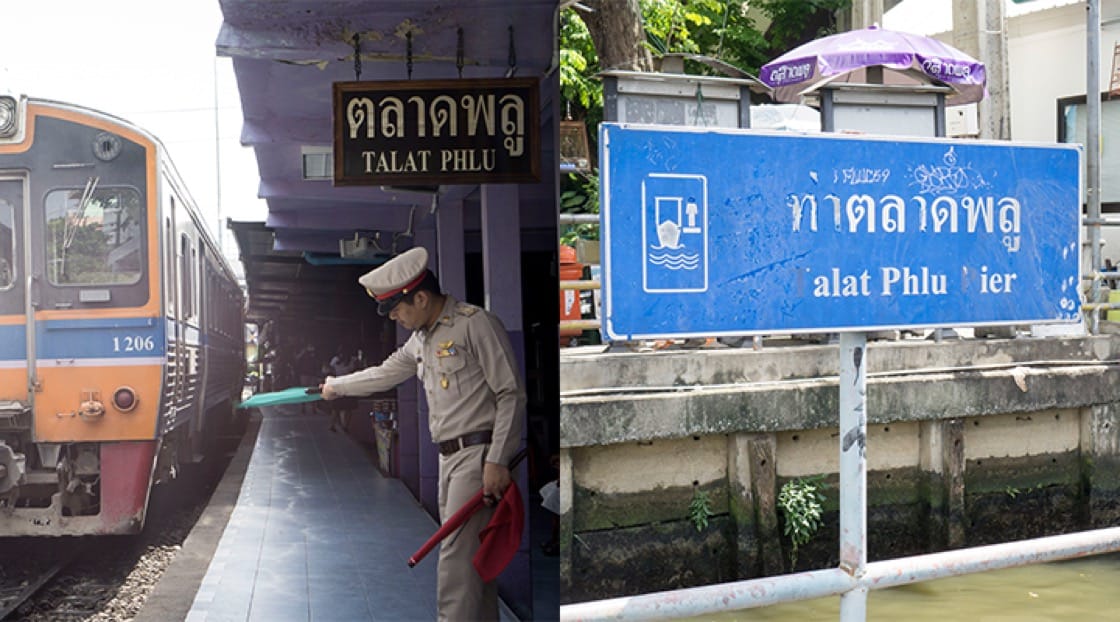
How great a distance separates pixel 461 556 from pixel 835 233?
1.29 metres

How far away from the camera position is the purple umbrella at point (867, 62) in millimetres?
7555

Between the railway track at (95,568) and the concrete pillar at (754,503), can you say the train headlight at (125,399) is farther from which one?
the concrete pillar at (754,503)

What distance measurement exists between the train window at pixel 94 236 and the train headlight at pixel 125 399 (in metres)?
0.14

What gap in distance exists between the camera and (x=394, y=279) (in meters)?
1.63

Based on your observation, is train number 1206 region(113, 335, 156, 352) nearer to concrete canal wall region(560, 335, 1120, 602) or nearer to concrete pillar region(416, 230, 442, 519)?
concrete pillar region(416, 230, 442, 519)

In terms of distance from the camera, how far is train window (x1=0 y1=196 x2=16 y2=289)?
4.75 feet

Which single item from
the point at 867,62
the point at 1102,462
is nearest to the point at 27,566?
the point at 867,62

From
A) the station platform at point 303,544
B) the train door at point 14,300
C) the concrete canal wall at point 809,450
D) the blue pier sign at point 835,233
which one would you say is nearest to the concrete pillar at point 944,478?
the concrete canal wall at point 809,450

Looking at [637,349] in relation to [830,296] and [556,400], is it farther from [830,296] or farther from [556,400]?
[556,400]

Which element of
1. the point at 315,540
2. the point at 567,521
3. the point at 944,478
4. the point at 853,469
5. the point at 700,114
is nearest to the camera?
the point at 315,540

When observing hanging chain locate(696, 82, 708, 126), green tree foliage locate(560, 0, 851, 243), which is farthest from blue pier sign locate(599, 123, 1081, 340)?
hanging chain locate(696, 82, 708, 126)

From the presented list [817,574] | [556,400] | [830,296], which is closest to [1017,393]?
[830,296]

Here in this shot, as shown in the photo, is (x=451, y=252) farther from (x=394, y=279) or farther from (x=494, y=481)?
(x=494, y=481)

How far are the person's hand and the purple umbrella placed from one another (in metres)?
6.06
